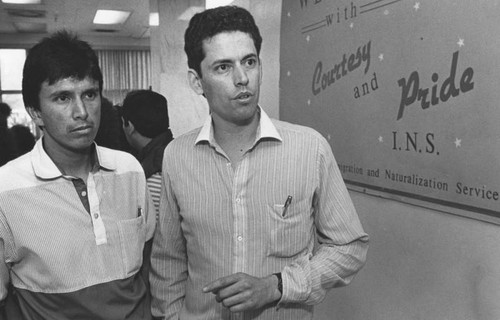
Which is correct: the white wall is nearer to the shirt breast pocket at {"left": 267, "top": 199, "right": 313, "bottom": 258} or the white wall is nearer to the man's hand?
the shirt breast pocket at {"left": 267, "top": 199, "right": 313, "bottom": 258}

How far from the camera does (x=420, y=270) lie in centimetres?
177

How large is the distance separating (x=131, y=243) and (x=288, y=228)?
39cm

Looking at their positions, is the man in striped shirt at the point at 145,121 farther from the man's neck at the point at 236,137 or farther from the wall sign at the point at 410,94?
the man's neck at the point at 236,137

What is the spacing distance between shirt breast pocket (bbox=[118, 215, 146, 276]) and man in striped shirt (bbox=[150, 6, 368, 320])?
0.11 m

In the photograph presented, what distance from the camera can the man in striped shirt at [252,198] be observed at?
124 centimetres

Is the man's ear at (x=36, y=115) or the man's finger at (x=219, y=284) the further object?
the man's ear at (x=36, y=115)

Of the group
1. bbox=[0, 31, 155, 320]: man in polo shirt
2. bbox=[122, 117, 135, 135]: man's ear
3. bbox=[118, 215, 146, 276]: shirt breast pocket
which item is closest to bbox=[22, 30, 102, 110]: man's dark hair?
bbox=[0, 31, 155, 320]: man in polo shirt

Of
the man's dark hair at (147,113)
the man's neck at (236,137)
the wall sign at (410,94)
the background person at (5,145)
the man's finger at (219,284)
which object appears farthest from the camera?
the man's dark hair at (147,113)

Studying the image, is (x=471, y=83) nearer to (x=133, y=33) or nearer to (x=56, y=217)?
(x=56, y=217)

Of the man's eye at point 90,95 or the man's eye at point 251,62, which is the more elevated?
the man's eye at point 251,62

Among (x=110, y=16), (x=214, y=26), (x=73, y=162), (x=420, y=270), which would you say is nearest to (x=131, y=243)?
(x=73, y=162)

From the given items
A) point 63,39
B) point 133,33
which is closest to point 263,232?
point 63,39

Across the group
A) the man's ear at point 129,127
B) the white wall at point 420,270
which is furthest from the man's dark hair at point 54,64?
the man's ear at point 129,127

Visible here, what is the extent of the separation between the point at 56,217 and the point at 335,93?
1.37m
